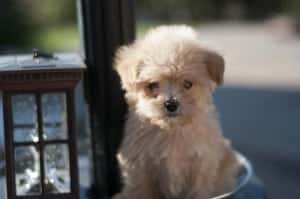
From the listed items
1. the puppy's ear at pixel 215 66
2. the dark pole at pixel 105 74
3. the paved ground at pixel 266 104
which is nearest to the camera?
the puppy's ear at pixel 215 66

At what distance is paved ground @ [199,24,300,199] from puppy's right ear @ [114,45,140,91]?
35 centimetres

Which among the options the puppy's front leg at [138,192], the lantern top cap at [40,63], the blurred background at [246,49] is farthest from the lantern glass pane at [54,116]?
the blurred background at [246,49]

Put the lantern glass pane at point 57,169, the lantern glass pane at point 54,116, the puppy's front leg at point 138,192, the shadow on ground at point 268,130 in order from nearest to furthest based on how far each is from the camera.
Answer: the lantern glass pane at point 54,116, the lantern glass pane at point 57,169, the puppy's front leg at point 138,192, the shadow on ground at point 268,130

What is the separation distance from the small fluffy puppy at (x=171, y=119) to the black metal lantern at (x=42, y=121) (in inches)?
11.6

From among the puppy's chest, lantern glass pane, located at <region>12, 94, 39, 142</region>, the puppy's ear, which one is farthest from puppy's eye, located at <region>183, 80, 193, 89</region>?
lantern glass pane, located at <region>12, 94, 39, 142</region>

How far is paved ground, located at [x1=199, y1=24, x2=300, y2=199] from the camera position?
648 cm

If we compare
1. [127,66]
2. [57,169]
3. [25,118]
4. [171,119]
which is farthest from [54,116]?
[171,119]

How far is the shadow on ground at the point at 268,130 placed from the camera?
6273mm

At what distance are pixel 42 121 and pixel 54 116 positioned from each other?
12 cm

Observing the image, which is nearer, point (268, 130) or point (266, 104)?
point (268, 130)

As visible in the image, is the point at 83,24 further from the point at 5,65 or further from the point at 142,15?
the point at 142,15

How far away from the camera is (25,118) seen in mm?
2857

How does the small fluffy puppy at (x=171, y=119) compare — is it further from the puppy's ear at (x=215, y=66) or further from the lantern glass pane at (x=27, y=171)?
the lantern glass pane at (x=27, y=171)

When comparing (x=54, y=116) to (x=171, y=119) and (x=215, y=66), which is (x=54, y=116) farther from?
(x=215, y=66)
